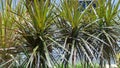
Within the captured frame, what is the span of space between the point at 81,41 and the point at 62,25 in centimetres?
31

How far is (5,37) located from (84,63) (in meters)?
1.05

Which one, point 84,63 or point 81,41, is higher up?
point 81,41

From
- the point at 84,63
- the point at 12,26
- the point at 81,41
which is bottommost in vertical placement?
the point at 84,63

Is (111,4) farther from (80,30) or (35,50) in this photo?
(35,50)

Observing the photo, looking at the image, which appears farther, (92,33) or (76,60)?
(92,33)

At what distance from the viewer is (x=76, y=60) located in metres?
3.93

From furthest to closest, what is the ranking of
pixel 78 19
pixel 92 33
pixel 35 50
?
pixel 92 33
pixel 78 19
pixel 35 50

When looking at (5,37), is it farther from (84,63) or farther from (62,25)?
(84,63)

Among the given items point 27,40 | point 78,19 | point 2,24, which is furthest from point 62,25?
point 2,24

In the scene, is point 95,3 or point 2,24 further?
point 95,3

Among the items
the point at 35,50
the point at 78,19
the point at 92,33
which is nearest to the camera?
the point at 35,50

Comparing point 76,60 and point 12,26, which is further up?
point 12,26

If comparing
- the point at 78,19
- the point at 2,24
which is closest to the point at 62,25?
the point at 78,19

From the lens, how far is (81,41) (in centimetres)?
396
